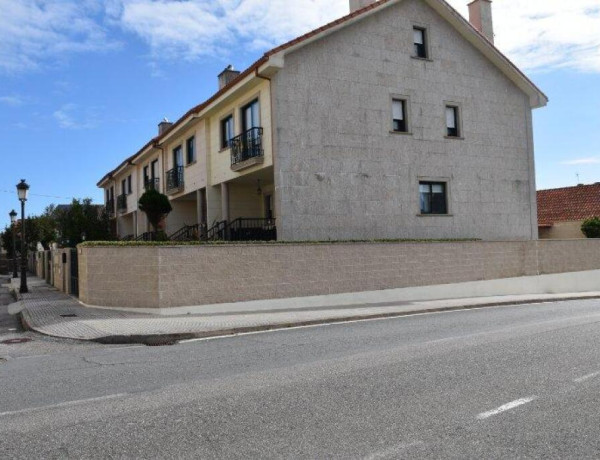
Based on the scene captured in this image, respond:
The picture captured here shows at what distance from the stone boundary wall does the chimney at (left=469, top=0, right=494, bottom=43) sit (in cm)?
1033

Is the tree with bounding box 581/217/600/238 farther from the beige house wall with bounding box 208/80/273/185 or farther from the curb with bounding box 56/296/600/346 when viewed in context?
the beige house wall with bounding box 208/80/273/185

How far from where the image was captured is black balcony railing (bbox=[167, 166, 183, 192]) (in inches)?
1028

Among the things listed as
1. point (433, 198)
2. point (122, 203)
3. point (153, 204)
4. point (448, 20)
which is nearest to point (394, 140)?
point (433, 198)

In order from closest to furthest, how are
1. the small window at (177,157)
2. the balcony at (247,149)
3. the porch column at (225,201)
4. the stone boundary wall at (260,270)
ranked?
the stone boundary wall at (260,270) → the balcony at (247,149) → the porch column at (225,201) → the small window at (177,157)

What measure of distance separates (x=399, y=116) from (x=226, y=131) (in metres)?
6.60

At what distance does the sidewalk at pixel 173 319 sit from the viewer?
429 inches

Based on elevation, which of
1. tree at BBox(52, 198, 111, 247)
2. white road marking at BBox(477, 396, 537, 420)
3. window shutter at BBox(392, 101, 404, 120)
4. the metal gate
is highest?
window shutter at BBox(392, 101, 404, 120)

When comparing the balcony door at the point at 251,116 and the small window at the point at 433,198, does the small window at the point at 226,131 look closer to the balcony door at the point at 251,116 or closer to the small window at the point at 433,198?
the balcony door at the point at 251,116

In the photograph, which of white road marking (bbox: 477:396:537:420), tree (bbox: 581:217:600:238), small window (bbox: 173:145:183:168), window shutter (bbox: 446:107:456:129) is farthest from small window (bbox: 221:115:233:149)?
tree (bbox: 581:217:600:238)

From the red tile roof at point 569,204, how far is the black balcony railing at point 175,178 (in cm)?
2167

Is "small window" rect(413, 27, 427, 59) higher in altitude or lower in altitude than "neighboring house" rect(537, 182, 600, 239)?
higher

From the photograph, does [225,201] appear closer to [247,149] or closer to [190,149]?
[247,149]

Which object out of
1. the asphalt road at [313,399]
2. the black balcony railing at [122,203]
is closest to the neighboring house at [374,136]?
the asphalt road at [313,399]

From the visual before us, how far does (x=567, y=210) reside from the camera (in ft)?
113
